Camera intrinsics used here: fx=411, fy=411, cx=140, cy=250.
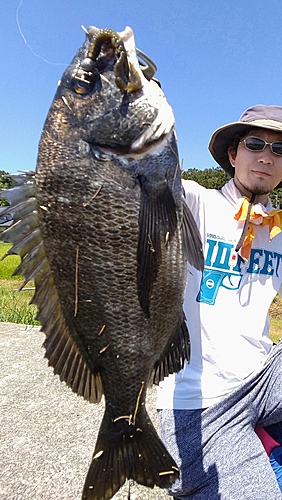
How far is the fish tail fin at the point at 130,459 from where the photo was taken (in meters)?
1.82

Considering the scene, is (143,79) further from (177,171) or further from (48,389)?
(48,389)

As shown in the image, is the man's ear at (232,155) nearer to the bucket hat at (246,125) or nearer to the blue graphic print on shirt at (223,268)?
the bucket hat at (246,125)

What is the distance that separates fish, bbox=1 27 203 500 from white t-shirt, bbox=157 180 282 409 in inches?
29.3

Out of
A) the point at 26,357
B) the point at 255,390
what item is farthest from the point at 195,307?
the point at 26,357

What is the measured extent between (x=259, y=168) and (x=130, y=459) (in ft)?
6.17

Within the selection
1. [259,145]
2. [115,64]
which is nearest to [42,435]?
[259,145]

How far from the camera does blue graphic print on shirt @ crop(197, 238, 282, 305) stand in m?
2.63

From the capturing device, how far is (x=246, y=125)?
9.09 feet

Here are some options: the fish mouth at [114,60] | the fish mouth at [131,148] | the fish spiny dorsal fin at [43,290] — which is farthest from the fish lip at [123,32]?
the fish spiny dorsal fin at [43,290]

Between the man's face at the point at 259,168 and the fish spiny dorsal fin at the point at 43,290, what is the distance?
154cm

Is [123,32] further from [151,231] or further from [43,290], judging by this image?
[43,290]

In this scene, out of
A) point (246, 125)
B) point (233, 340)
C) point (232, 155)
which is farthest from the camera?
point (232, 155)

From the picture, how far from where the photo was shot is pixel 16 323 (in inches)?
269

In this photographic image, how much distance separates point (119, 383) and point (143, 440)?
0.99 ft
